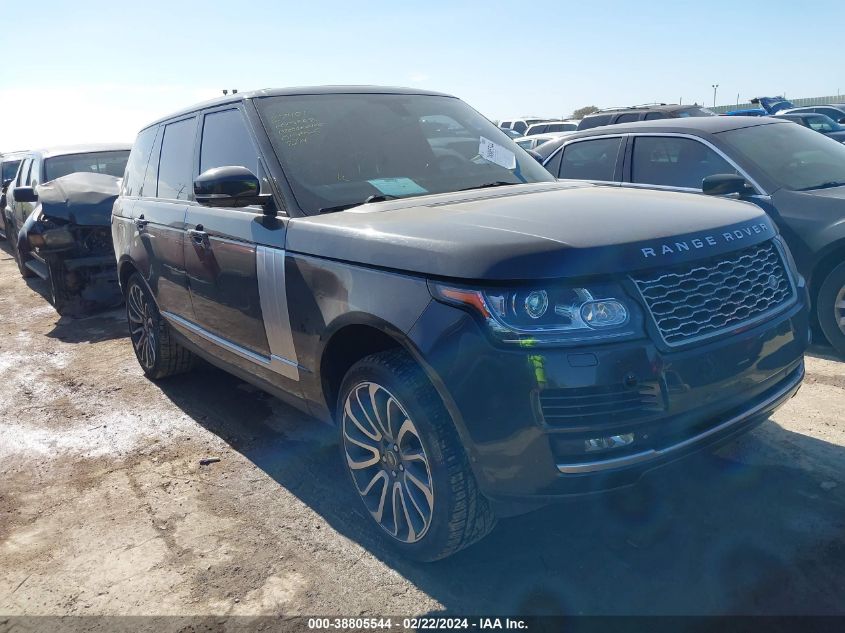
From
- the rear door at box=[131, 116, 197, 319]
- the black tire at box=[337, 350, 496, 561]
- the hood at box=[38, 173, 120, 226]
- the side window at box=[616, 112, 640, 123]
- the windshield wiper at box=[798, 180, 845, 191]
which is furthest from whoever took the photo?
the side window at box=[616, 112, 640, 123]

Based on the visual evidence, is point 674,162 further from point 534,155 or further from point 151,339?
point 151,339

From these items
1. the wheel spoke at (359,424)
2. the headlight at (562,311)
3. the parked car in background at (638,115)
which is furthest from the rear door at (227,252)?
the parked car in background at (638,115)

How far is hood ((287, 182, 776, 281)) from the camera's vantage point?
→ 2402 millimetres

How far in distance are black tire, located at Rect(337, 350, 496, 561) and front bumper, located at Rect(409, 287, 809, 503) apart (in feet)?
0.43

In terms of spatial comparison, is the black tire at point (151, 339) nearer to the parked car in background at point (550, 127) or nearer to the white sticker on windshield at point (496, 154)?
the white sticker on windshield at point (496, 154)

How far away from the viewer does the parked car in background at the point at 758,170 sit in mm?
4961

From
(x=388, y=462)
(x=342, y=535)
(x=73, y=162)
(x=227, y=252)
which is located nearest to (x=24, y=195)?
(x=73, y=162)

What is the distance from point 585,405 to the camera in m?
2.32

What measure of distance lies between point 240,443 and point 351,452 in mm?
1464

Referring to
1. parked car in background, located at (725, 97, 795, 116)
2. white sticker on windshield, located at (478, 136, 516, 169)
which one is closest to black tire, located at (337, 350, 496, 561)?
white sticker on windshield, located at (478, 136, 516, 169)

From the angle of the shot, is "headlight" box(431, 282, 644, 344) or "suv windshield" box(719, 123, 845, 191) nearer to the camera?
"headlight" box(431, 282, 644, 344)

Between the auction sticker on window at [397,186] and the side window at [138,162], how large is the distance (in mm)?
2515

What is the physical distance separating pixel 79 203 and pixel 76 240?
43 centimetres

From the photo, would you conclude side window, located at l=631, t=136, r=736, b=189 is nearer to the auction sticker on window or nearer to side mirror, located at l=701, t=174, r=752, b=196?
side mirror, located at l=701, t=174, r=752, b=196
